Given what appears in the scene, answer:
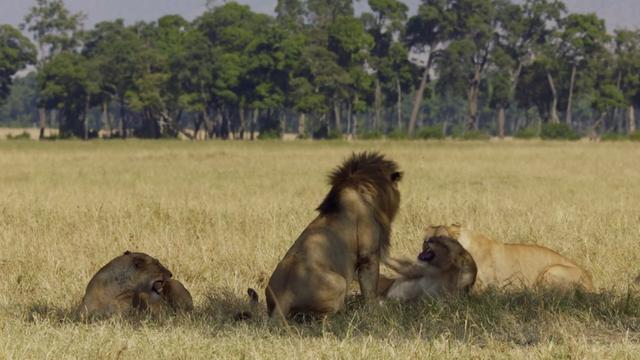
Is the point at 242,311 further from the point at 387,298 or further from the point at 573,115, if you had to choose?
the point at 573,115

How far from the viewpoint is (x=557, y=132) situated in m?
83.4

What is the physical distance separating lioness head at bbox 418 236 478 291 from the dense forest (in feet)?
228

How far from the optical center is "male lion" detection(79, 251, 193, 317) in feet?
24.0

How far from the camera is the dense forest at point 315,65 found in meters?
87.8

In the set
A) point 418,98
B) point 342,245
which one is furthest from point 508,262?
point 418,98

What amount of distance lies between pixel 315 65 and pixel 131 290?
81.8 metres

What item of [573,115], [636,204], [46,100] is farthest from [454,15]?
[636,204]

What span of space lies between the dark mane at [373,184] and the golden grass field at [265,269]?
0.73 meters

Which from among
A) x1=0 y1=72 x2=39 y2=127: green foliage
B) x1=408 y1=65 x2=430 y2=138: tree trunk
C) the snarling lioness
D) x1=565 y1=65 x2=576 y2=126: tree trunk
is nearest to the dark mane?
the snarling lioness

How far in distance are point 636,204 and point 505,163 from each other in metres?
17.8

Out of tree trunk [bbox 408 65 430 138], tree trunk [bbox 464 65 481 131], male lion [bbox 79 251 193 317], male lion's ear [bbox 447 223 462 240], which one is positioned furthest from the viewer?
tree trunk [bbox 408 65 430 138]

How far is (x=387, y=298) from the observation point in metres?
7.74

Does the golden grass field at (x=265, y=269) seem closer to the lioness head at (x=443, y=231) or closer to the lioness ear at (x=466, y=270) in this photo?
the lioness ear at (x=466, y=270)

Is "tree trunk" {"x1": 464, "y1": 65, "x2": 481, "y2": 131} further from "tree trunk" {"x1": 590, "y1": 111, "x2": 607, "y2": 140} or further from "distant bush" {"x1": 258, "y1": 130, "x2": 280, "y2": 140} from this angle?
"distant bush" {"x1": 258, "y1": 130, "x2": 280, "y2": 140}
